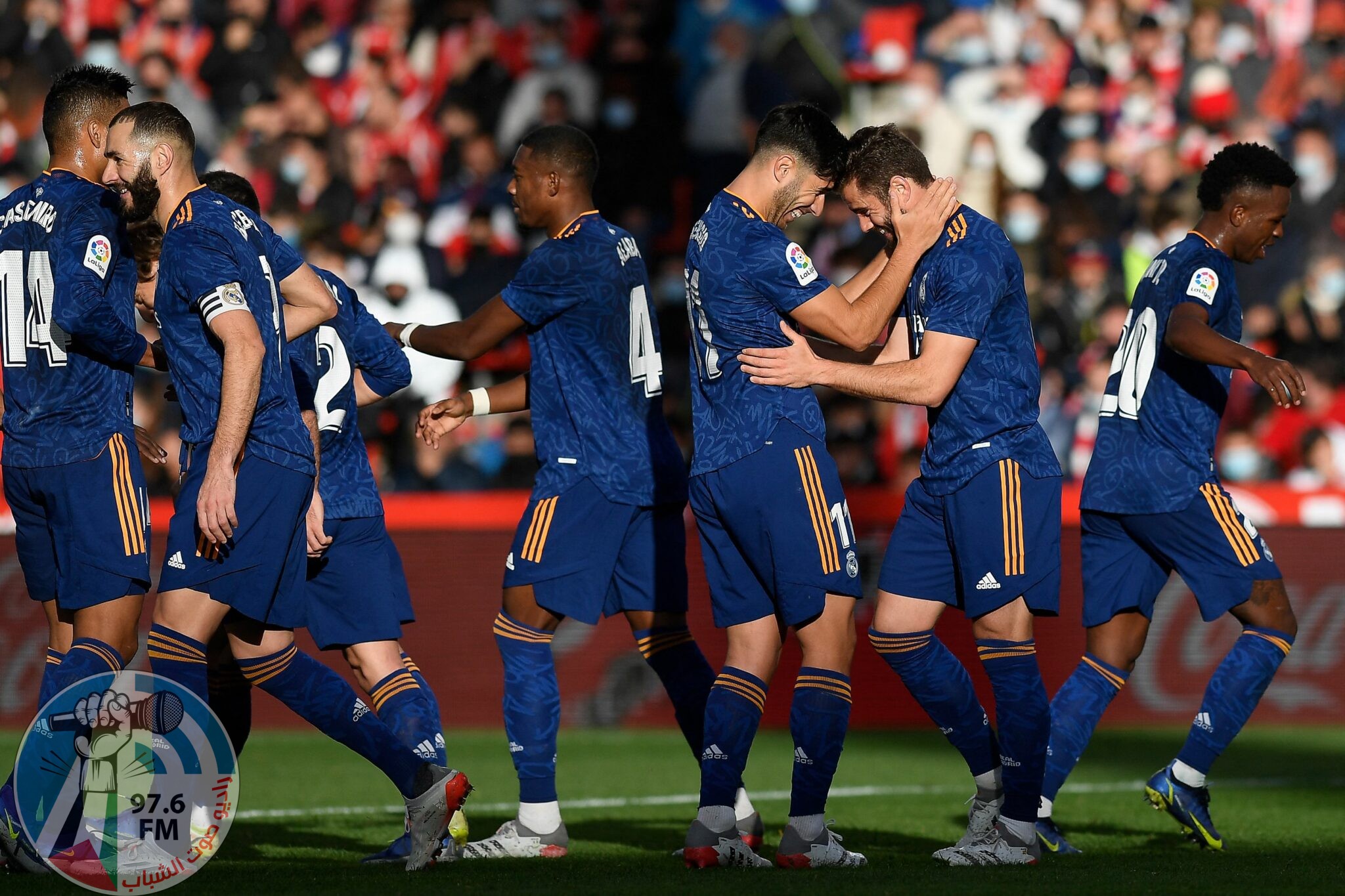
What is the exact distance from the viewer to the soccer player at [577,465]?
6375 mm

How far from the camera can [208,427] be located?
17.9ft

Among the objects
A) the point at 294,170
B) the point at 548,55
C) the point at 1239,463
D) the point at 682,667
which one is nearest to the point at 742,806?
the point at 682,667

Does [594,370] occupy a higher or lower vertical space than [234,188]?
lower

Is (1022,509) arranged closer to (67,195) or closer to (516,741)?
(516,741)

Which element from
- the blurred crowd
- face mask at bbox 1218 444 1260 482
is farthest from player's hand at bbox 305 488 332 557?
face mask at bbox 1218 444 1260 482

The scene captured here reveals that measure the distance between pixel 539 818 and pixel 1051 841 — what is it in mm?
1904

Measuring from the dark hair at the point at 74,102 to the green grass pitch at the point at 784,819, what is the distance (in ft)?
8.87

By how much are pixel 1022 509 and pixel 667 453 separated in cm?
143

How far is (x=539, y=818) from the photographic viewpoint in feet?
20.7

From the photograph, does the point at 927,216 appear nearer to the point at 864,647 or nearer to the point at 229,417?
the point at 229,417

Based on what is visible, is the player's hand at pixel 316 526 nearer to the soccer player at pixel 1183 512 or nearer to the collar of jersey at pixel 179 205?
the collar of jersey at pixel 179 205

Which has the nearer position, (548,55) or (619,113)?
(619,113)

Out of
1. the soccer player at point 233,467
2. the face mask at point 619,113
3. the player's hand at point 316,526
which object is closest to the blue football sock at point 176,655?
the soccer player at point 233,467

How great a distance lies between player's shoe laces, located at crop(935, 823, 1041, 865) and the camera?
18.7ft
